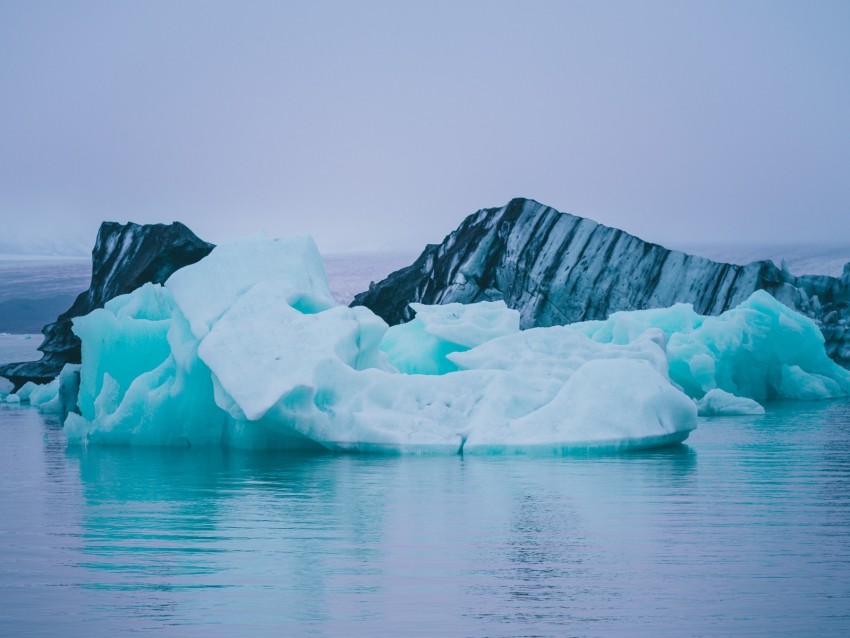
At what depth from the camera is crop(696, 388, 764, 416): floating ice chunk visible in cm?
1566

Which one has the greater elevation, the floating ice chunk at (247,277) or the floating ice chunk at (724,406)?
the floating ice chunk at (247,277)

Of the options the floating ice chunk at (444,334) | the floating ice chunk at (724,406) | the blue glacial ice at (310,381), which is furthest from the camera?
the floating ice chunk at (724,406)

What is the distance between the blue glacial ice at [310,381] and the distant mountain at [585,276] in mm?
10776

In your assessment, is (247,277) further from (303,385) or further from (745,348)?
(745,348)

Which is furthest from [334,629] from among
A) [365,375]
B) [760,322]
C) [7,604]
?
[760,322]

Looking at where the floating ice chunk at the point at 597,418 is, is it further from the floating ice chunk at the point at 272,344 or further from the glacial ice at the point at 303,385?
the floating ice chunk at the point at 272,344

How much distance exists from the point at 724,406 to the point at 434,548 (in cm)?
1162

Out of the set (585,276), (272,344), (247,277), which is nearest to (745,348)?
(585,276)

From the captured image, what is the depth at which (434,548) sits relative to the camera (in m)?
5.15

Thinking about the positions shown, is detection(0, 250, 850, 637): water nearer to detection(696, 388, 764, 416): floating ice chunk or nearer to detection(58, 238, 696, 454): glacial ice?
detection(58, 238, 696, 454): glacial ice

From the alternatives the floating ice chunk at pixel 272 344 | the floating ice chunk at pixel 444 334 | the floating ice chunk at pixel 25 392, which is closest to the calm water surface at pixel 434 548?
the floating ice chunk at pixel 272 344

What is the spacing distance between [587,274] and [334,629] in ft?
69.2

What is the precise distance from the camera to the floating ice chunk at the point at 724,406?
1566cm

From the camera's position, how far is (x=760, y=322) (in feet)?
61.3
